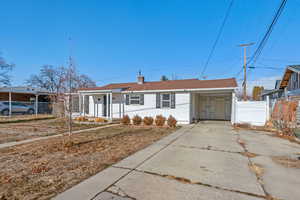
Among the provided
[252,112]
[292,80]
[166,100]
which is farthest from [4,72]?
[292,80]

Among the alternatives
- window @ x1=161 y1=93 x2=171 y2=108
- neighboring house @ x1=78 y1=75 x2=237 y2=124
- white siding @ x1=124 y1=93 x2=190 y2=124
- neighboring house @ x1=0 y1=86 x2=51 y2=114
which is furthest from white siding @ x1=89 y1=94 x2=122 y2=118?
neighboring house @ x1=0 y1=86 x2=51 y2=114

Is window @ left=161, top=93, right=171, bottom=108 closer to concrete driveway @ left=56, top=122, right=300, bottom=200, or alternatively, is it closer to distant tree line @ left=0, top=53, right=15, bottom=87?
concrete driveway @ left=56, top=122, right=300, bottom=200

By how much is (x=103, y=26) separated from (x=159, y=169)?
37.2 feet

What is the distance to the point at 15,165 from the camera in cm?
349

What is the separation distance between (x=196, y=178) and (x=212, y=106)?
489 inches

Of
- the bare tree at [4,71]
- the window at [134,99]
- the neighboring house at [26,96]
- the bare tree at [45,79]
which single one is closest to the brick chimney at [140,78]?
the window at [134,99]

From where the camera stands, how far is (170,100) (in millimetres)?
11391

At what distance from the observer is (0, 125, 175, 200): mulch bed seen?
2.47 metres

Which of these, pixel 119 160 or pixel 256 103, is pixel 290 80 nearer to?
pixel 256 103

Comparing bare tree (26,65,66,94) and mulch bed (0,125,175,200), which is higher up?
bare tree (26,65,66,94)

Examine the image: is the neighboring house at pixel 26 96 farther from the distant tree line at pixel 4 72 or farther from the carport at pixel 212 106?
the carport at pixel 212 106

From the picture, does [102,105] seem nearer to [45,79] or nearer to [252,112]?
[252,112]

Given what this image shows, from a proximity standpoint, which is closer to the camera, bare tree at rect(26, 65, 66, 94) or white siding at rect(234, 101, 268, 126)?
white siding at rect(234, 101, 268, 126)

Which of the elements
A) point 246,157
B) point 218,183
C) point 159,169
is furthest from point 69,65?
point 246,157
